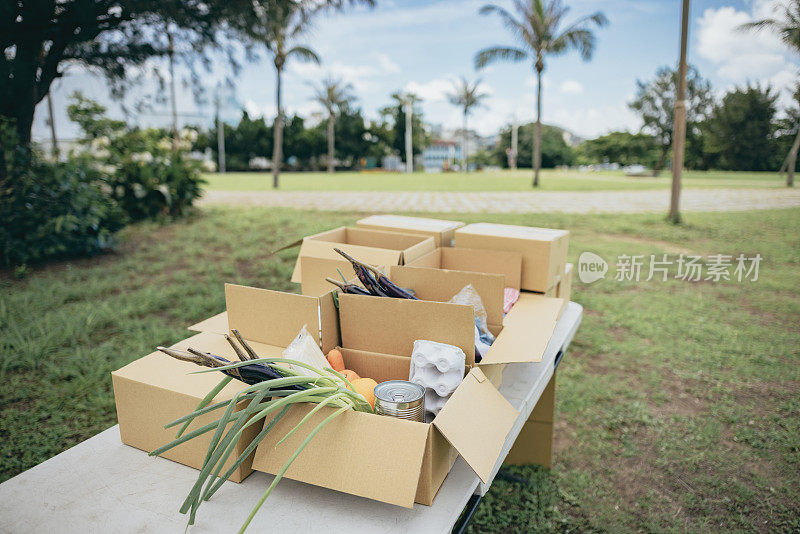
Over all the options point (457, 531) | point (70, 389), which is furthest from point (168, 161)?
point (457, 531)

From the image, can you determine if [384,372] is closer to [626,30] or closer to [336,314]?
[336,314]

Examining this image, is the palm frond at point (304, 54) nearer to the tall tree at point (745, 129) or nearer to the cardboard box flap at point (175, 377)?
the tall tree at point (745, 129)

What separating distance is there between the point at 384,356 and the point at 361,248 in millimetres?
617

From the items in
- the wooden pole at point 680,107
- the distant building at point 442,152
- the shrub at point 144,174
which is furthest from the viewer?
the distant building at point 442,152

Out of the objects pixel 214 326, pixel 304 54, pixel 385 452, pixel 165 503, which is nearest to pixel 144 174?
pixel 214 326

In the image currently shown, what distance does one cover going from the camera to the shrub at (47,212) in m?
4.30

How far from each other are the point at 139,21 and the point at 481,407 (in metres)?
→ 3.01

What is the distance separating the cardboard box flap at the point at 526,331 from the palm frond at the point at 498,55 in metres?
13.8

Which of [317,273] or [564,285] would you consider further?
[564,285]

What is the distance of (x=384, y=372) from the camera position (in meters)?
1.13

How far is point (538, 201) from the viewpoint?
10.6 m

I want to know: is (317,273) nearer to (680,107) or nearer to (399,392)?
(399,392)

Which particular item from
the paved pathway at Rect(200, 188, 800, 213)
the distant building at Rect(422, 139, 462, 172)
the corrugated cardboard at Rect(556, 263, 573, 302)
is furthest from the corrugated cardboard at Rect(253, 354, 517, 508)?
the distant building at Rect(422, 139, 462, 172)

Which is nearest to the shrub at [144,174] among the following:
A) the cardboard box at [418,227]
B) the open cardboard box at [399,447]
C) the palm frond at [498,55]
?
the cardboard box at [418,227]
